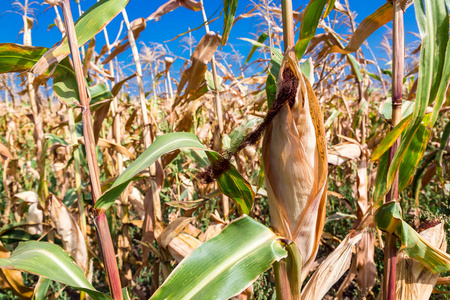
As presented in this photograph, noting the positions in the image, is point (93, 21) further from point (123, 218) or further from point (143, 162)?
point (123, 218)

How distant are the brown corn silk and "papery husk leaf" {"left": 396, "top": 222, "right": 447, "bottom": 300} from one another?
542 millimetres

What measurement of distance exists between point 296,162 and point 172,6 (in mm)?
1135

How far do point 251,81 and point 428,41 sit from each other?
5.88ft

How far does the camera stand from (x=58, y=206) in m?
1.46

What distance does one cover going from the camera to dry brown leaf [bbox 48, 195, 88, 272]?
1.46 meters

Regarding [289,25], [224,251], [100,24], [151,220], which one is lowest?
[151,220]

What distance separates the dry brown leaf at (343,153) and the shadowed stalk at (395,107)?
0.57m

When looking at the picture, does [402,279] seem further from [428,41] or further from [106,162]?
[106,162]

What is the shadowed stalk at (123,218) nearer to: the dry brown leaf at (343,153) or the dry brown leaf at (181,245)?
the dry brown leaf at (181,245)

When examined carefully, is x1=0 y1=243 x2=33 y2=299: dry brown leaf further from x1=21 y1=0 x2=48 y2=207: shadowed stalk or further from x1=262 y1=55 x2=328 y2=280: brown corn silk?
x1=262 y1=55 x2=328 y2=280: brown corn silk

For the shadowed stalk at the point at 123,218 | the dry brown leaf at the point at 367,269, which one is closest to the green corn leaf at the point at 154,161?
the dry brown leaf at the point at 367,269

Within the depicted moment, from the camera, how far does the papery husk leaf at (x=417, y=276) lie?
117 cm

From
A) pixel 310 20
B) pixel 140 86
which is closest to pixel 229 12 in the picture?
pixel 310 20

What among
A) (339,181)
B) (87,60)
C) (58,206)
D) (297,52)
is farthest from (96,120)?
(339,181)
